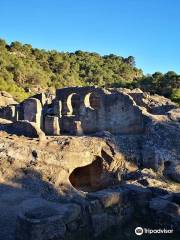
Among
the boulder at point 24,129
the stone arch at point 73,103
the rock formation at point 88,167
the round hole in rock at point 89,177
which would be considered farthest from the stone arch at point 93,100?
the boulder at point 24,129

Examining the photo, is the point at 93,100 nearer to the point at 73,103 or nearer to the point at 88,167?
the point at 73,103

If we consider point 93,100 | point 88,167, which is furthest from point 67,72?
point 88,167

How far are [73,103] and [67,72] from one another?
33.6 m

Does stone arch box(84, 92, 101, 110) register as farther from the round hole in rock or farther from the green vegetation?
the green vegetation

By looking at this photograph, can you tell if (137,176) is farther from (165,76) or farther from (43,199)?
(165,76)

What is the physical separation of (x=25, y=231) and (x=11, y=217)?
196cm

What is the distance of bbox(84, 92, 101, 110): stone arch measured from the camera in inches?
808

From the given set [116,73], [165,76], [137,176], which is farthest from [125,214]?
[116,73]

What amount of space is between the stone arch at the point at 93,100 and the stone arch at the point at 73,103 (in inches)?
20.9

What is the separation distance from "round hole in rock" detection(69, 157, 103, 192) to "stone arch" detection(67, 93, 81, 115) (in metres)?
4.98

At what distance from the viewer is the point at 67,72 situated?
54719 mm

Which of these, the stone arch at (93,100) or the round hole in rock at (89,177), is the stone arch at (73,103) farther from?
the round hole in rock at (89,177)

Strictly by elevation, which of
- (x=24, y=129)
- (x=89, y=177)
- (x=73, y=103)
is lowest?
(x=89, y=177)

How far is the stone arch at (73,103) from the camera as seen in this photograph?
2098 centimetres
